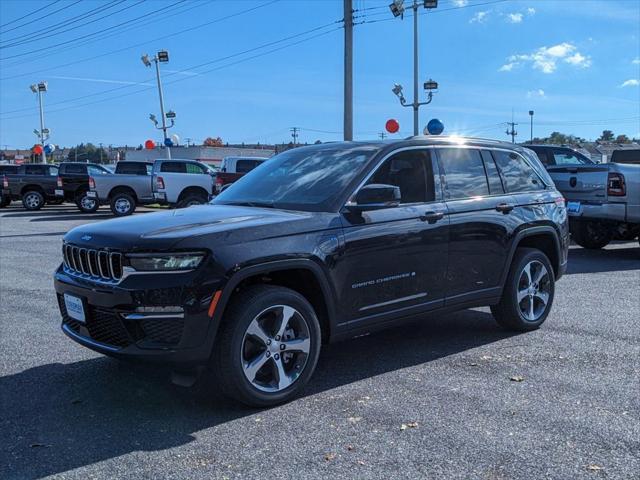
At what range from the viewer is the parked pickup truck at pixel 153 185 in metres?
21.4

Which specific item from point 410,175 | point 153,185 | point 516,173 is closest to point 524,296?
point 516,173

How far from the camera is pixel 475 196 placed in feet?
18.5

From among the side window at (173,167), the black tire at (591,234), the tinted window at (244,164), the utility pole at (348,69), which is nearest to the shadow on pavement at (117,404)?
the black tire at (591,234)

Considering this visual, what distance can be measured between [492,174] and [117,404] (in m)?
3.83

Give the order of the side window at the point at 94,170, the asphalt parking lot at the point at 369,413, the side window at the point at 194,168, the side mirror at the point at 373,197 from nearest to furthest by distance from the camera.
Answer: the asphalt parking lot at the point at 369,413, the side mirror at the point at 373,197, the side window at the point at 194,168, the side window at the point at 94,170

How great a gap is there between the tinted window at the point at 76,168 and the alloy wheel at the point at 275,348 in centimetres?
2212

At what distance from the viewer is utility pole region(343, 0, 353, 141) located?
19.5m

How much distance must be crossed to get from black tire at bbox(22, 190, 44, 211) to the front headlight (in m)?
24.5

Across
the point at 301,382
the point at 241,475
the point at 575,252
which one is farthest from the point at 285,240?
the point at 575,252

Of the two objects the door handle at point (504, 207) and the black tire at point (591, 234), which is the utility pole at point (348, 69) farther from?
the door handle at point (504, 207)

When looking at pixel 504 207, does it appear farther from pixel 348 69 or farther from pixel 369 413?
pixel 348 69

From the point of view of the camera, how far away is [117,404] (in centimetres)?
427

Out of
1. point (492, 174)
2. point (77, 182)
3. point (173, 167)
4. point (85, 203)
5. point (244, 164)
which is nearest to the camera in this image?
point (492, 174)

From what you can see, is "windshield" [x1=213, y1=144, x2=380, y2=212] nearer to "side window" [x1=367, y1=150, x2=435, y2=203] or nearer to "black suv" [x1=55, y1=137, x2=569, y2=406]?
"black suv" [x1=55, y1=137, x2=569, y2=406]
